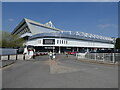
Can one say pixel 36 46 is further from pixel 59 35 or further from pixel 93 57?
pixel 93 57

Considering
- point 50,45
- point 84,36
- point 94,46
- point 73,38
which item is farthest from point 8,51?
point 94,46

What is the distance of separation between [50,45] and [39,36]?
31.8 feet

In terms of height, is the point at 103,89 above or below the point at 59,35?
below

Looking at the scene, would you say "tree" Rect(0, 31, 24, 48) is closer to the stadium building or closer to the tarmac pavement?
the stadium building

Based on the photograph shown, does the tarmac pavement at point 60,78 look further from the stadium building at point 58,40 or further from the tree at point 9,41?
the stadium building at point 58,40

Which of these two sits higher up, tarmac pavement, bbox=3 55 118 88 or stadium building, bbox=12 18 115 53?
stadium building, bbox=12 18 115 53

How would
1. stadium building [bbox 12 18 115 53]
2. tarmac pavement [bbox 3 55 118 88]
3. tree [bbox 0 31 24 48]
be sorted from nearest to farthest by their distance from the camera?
tarmac pavement [bbox 3 55 118 88] < tree [bbox 0 31 24 48] < stadium building [bbox 12 18 115 53]

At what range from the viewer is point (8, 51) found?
3712cm

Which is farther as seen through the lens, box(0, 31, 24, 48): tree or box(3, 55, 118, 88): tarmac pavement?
box(0, 31, 24, 48): tree

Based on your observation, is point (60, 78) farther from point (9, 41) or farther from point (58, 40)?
point (58, 40)

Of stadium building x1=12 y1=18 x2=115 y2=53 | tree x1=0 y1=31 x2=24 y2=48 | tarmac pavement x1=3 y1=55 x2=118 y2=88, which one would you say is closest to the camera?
tarmac pavement x1=3 y1=55 x2=118 y2=88

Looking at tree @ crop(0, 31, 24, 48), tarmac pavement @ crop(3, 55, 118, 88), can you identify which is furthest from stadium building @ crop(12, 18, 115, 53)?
tarmac pavement @ crop(3, 55, 118, 88)

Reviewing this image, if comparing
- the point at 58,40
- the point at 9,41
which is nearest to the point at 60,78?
the point at 9,41

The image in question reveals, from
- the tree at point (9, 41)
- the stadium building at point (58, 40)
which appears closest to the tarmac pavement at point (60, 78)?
the tree at point (9, 41)
